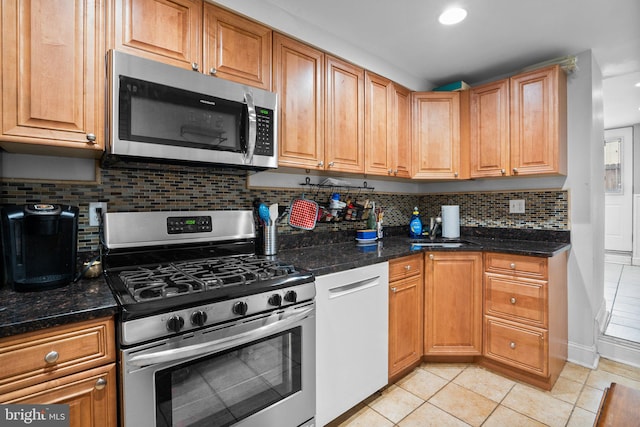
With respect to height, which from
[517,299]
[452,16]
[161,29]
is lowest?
[517,299]

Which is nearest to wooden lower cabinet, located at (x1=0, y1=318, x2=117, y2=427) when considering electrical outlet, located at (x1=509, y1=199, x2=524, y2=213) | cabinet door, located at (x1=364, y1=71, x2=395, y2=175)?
cabinet door, located at (x1=364, y1=71, x2=395, y2=175)

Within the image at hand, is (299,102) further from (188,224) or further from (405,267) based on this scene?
(405,267)

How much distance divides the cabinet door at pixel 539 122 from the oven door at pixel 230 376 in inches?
80.3

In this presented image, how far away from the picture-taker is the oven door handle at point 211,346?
1091mm

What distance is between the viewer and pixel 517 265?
218cm

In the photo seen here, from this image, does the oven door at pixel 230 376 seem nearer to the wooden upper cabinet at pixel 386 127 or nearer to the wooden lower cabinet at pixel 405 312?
the wooden lower cabinet at pixel 405 312

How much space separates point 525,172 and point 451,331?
1.32 m

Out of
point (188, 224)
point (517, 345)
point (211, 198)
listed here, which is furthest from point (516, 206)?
point (188, 224)

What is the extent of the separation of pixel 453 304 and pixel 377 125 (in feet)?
4.75

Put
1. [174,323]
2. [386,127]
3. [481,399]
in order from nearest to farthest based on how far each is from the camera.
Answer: [174,323] → [481,399] → [386,127]

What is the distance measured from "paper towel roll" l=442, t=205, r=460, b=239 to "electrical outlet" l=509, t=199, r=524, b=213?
42 cm

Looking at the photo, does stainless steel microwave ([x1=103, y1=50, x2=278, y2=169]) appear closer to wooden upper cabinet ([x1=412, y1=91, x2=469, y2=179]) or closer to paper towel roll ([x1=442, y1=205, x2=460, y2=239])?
wooden upper cabinet ([x1=412, y1=91, x2=469, y2=179])

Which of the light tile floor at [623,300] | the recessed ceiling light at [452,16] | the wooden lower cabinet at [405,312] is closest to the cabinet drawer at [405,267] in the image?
the wooden lower cabinet at [405,312]

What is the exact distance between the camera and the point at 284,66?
1.92 meters
